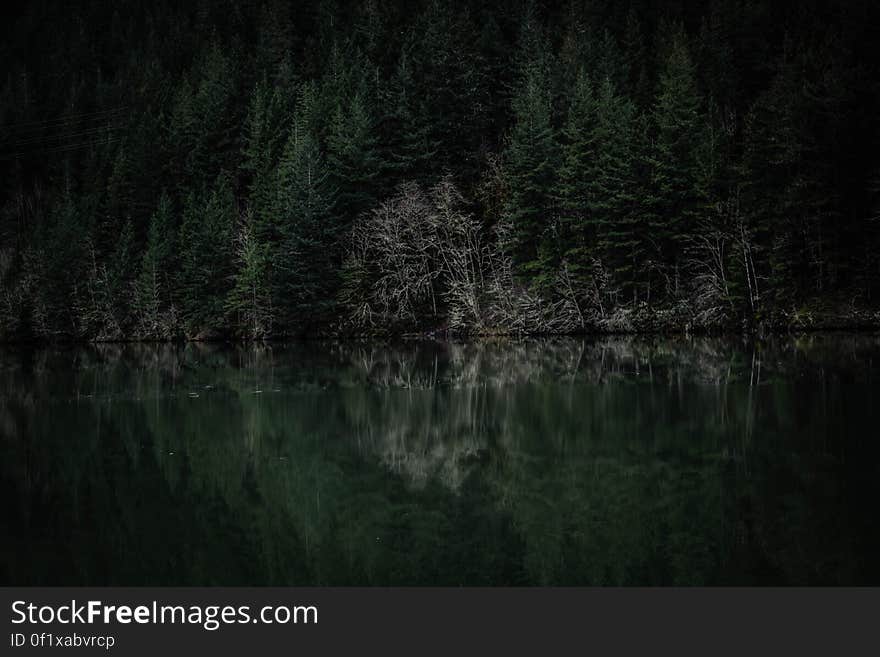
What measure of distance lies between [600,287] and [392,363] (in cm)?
1935

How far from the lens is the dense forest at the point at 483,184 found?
41438mm

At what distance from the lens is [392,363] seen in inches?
1222

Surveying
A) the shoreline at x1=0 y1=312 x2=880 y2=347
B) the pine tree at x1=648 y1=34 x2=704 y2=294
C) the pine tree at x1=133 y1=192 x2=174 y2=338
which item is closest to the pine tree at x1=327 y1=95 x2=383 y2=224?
the shoreline at x1=0 y1=312 x2=880 y2=347

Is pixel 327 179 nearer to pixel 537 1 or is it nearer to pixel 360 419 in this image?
pixel 537 1

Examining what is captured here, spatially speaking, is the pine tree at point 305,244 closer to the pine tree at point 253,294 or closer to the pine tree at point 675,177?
the pine tree at point 253,294

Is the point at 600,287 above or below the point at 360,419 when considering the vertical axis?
above

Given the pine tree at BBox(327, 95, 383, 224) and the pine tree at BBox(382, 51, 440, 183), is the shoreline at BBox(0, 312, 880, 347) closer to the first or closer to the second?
the pine tree at BBox(327, 95, 383, 224)

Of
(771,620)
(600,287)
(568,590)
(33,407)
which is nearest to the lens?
(771,620)

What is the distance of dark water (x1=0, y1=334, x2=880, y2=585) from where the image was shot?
23.7 ft

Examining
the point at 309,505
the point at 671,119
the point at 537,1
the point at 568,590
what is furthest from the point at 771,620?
the point at 537,1

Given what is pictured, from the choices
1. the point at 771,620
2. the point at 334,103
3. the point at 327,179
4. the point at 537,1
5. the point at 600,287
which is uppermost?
the point at 537,1

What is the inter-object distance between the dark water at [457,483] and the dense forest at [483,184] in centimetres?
2227

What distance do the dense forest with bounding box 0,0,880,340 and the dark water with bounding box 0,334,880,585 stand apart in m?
22.3

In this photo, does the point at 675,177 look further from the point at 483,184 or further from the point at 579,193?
the point at 483,184
